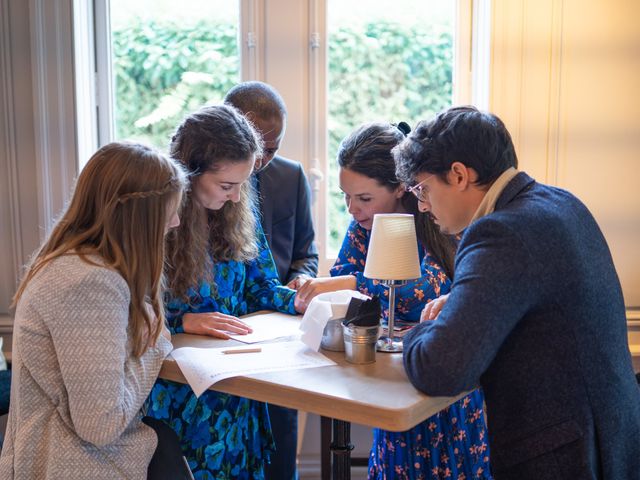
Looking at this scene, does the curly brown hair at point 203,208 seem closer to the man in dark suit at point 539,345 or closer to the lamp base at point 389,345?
the lamp base at point 389,345

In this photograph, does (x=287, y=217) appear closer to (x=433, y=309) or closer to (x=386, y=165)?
(x=386, y=165)

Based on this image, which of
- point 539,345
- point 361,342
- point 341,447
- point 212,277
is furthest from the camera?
point 212,277

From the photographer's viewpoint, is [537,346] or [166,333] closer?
[537,346]

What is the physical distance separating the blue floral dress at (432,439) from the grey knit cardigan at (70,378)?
67 cm

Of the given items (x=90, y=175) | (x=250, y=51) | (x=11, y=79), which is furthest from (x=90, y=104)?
(x=90, y=175)

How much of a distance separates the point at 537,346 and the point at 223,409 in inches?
33.6

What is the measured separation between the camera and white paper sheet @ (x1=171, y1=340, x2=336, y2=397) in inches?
56.6

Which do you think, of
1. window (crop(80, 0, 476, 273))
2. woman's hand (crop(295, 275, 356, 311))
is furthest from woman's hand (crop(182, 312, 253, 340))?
window (crop(80, 0, 476, 273))

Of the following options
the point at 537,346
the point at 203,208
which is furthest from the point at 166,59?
the point at 537,346

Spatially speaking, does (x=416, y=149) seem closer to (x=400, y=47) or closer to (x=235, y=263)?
(x=235, y=263)

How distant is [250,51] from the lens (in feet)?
9.41

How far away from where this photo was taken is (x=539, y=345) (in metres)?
1.24

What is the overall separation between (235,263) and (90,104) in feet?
4.54

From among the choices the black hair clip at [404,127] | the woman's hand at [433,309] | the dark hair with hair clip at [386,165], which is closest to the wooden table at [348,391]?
the woman's hand at [433,309]
